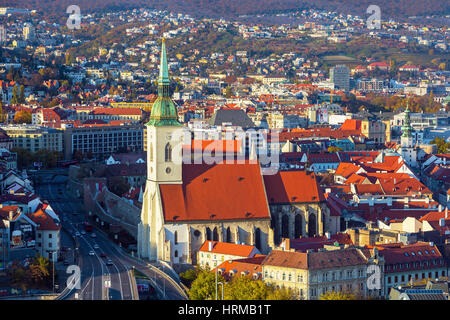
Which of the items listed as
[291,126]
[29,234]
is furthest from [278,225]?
[291,126]

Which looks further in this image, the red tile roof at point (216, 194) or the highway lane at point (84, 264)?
the red tile roof at point (216, 194)

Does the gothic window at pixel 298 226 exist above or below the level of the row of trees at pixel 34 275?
above

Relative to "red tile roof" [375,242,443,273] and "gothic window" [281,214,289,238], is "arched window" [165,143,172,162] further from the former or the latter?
"red tile roof" [375,242,443,273]

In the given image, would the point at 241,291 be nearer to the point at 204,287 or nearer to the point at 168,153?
the point at 204,287

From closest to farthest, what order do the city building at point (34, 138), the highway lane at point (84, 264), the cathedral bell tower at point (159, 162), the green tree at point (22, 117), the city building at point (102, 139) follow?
the highway lane at point (84, 264), the cathedral bell tower at point (159, 162), the city building at point (34, 138), the city building at point (102, 139), the green tree at point (22, 117)

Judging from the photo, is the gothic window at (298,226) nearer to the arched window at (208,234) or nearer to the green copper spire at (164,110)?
the arched window at (208,234)

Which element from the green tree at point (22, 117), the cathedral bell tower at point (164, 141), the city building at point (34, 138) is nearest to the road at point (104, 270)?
the cathedral bell tower at point (164, 141)
